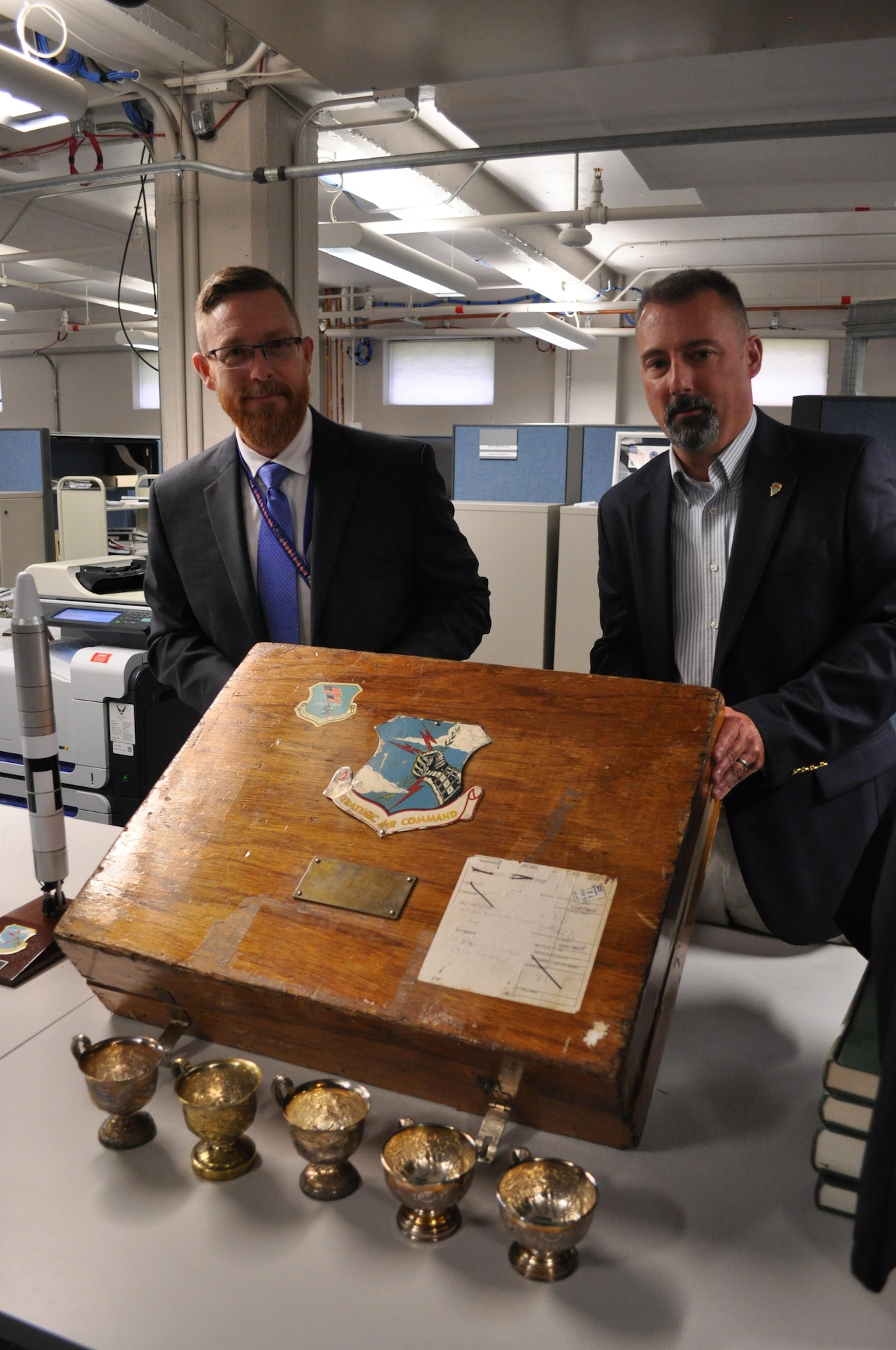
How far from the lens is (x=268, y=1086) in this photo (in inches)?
35.3

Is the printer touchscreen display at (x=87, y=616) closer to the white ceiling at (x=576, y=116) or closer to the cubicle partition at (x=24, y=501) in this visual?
the white ceiling at (x=576, y=116)

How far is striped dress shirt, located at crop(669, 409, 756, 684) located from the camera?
1.49 meters

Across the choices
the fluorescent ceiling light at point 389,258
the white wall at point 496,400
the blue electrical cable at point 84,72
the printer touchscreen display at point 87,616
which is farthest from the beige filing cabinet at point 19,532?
the white wall at point 496,400

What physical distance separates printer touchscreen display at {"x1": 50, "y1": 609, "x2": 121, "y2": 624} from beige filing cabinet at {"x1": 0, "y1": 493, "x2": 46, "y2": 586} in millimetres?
2908

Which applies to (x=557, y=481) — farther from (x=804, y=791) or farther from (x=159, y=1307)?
(x=159, y=1307)

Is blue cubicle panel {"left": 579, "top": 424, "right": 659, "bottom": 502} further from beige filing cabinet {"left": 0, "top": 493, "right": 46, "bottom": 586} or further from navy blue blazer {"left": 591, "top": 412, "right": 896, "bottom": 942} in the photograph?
navy blue blazer {"left": 591, "top": 412, "right": 896, "bottom": 942}

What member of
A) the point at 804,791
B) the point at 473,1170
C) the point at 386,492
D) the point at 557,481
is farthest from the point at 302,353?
the point at 557,481

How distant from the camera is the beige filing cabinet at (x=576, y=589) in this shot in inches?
158

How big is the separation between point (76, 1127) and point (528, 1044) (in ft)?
1.39

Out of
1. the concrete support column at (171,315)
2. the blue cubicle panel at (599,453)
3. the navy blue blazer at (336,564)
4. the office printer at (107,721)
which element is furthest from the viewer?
the blue cubicle panel at (599,453)

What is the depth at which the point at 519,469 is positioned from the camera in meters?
5.12

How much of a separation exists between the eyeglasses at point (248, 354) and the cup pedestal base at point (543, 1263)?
129cm

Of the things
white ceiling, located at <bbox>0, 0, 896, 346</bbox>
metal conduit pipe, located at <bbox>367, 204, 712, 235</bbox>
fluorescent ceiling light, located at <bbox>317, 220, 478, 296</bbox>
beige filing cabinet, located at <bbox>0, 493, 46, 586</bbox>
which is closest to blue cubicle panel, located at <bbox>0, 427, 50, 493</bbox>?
beige filing cabinet, located at <bbox>0, 493, 46, 586</bbox>

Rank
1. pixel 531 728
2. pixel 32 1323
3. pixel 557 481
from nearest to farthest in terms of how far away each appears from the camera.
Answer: pixel 32 1323, pixel 531 728, pixel 557 481
